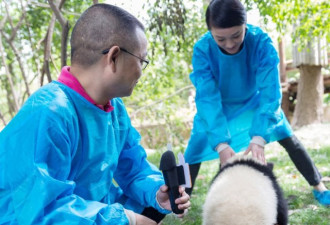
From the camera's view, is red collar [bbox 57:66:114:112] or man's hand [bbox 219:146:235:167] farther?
man's hand [bbox 219:146:235:167]

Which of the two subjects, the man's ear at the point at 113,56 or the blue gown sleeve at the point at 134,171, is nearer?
the man's ear at the point at 113,56

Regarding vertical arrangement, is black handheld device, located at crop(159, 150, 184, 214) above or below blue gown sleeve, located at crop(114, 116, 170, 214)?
above

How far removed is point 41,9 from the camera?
4871 millimetres

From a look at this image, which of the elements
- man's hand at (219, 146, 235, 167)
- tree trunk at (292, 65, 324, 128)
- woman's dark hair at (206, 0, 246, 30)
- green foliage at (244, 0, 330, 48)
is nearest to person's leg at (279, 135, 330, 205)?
man's hand at (219, 146, 235, 167)

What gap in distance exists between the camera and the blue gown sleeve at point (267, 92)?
2.68 metres

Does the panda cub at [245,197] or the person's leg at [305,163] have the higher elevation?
the panda cub at [245,197]

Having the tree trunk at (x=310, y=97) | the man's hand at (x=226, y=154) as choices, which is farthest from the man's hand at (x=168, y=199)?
the tree trunk at (x=310, y=97)

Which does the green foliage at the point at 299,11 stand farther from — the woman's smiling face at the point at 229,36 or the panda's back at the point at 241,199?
the panda's back at the point at 241,199

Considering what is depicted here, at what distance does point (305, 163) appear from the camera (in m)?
2.97

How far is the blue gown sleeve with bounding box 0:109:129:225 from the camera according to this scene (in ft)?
4.25

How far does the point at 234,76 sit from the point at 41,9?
301 centimetres

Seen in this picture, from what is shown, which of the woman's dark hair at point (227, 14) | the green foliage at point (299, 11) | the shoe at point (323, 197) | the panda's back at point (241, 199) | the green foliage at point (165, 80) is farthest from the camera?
the green foliage at point (165, 80)

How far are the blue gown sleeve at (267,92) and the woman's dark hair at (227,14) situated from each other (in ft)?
1.13

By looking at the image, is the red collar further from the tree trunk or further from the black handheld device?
the tree trunk
